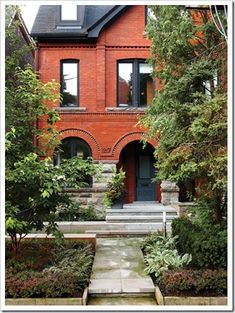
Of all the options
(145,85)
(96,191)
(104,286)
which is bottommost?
(104,286)

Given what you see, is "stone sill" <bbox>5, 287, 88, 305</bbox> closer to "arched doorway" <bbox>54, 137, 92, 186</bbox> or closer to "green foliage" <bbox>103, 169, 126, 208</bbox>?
"green foliage" <bbox>103, 169, 126, 208</bbox>

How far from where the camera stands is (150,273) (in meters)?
7.80

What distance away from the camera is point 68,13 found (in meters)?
16.4

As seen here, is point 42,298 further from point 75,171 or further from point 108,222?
point 108,222

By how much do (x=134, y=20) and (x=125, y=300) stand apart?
1213 cm

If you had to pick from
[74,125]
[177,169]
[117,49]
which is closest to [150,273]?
[177,169]

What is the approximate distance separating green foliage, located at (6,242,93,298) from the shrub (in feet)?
4.84

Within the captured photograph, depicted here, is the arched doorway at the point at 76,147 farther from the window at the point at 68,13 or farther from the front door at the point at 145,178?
the window at the point at 68,13

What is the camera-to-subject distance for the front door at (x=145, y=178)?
16828 millimetres

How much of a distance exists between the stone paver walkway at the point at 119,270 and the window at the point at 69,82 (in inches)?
269

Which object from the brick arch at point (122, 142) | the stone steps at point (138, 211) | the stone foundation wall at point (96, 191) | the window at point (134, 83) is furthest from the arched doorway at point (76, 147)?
the stone steps at point (138, 211)

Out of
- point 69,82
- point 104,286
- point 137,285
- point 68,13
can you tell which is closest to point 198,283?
point 137,285

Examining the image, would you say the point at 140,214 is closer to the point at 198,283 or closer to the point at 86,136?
the point at 86,136

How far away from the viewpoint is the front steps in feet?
43.6
